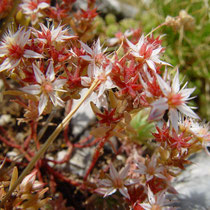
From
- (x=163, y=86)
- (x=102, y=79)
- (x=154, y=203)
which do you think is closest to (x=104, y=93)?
(x=102, y=79)

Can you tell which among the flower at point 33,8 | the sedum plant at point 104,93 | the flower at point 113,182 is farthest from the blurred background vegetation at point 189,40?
the flower at point 113,182

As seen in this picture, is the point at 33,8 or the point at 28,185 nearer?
the point at 28,185

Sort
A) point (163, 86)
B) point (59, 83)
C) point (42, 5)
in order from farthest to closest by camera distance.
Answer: point (42, 5)
point (59, 83)
point (163, 86)

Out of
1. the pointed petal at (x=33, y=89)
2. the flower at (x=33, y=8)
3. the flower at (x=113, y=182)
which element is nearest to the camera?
the pointed petal at (x=33, y=89)

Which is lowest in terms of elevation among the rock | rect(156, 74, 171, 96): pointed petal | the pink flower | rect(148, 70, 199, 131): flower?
the rock

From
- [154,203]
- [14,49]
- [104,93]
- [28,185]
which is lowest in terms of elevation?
[154,203]

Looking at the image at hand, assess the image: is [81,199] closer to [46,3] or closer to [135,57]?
[135,57]

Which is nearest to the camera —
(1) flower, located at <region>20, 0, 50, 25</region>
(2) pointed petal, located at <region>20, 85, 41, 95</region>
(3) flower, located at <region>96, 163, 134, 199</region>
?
(2) pointed petal, located at <region>20, 85, 41, 95</region>

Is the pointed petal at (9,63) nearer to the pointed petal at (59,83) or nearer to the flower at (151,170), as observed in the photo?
the pointed petal at (59,83)

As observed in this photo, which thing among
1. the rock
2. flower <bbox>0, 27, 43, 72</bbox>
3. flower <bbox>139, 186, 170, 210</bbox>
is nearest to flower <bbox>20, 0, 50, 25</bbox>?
flower <bbox>0, 27, 43, 72</bbox>

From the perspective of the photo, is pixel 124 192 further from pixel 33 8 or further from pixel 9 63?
pixel 33 8

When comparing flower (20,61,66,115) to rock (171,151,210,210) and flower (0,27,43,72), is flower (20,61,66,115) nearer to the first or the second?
flower (0,27,43,72)
